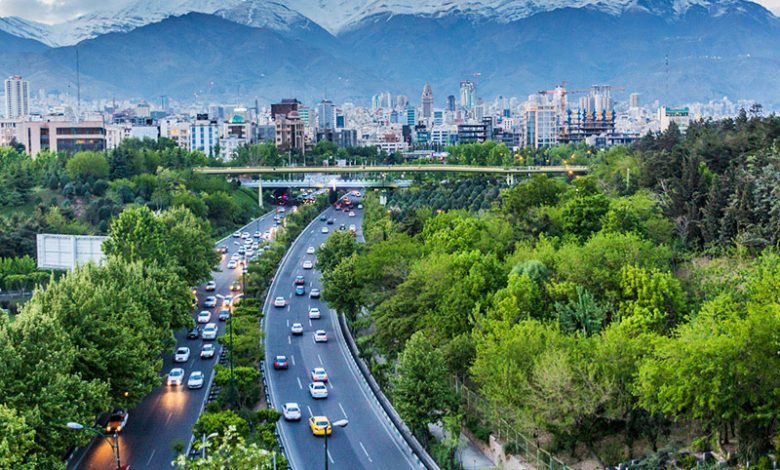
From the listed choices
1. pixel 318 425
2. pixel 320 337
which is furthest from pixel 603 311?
pixel 320 337

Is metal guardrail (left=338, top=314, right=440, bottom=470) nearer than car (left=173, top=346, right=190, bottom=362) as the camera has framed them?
Yes

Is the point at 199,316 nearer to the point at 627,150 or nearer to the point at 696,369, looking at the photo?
the point at 696,369

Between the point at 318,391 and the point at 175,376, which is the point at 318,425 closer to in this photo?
the point at 318,391

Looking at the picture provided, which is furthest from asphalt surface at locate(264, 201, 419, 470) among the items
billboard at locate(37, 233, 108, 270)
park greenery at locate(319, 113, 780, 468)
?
billboard at locate(37, 233, 108, 270)

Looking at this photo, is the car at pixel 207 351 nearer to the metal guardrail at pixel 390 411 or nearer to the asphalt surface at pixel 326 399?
the asphalt surface at pixel 326 399

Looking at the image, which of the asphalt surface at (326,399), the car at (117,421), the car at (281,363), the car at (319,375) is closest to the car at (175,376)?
the asphalt surface at (326,399)

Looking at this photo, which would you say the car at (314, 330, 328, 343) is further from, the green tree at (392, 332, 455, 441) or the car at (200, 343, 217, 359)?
the green tree at (392, 332, 455, 441)

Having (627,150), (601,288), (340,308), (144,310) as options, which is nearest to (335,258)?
(340,308)

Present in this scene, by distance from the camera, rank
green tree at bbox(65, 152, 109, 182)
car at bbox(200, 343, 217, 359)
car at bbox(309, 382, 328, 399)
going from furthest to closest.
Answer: green tree at bbox(65, 152, 109, 182) < car at bbox(200, 343, 217, 359) < car at bbox(309, 382, 328, 399)
